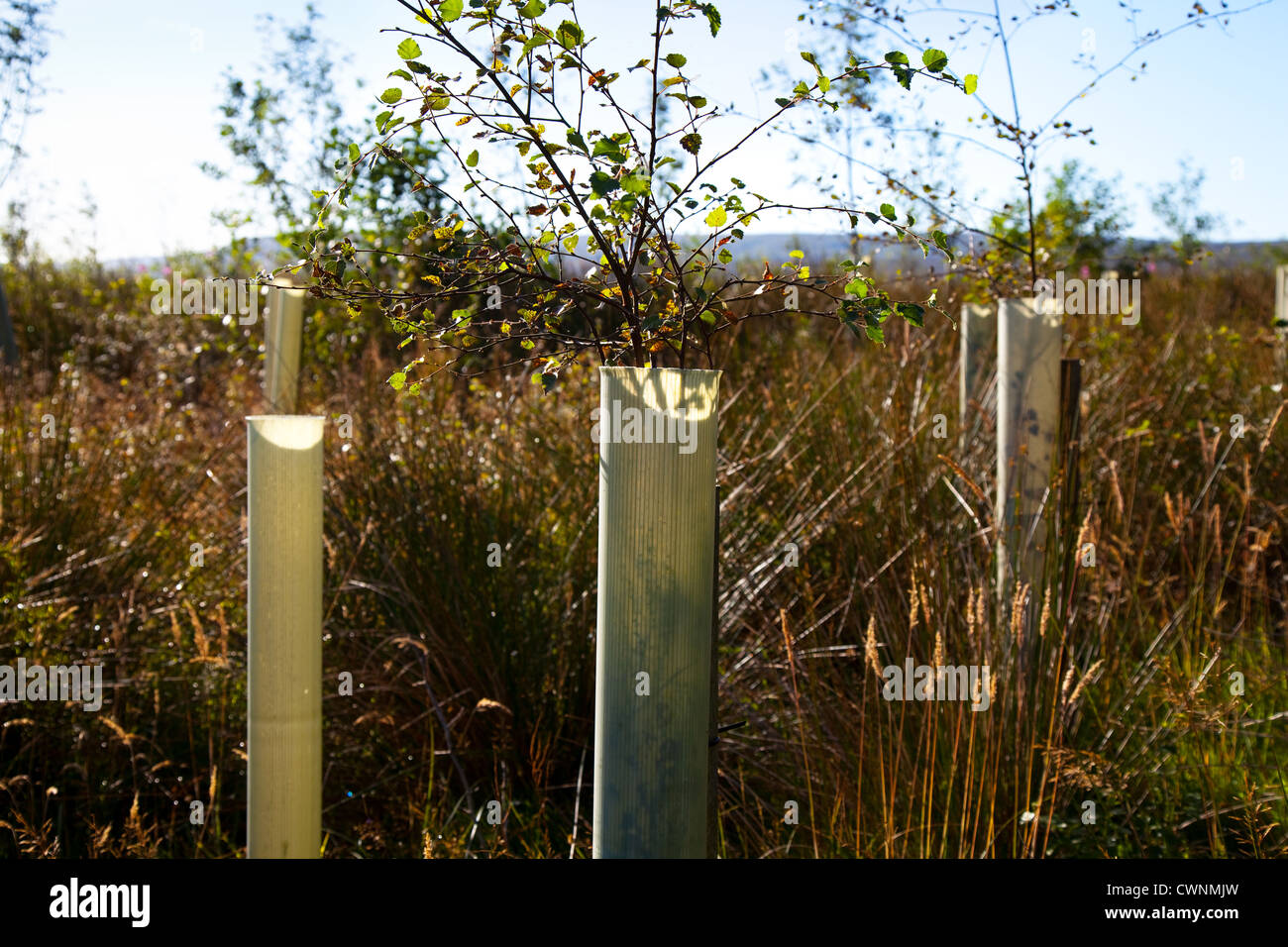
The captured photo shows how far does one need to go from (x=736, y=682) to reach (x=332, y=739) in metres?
0.94

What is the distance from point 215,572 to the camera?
301 cm

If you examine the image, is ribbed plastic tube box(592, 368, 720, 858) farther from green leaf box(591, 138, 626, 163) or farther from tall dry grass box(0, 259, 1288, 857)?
tall dry grass box(0, 259, 1288, 857)

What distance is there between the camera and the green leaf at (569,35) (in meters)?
1.21

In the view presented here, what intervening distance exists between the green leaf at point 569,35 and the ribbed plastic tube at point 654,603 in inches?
14.4

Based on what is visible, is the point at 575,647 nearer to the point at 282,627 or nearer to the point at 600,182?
the point at 282,627

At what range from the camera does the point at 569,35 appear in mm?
1216

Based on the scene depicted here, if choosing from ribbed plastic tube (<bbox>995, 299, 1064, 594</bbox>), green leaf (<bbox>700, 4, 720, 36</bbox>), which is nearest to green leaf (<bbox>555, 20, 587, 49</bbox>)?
green leaf (<bbox>700, 4, 720, 36</bbox>)

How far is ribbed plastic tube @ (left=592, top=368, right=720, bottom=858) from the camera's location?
1.22 meters

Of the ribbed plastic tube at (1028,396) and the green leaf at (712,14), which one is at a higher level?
the green leaf at (712,14)

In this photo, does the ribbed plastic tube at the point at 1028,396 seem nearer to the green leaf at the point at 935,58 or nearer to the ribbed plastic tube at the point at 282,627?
the green leaf at the point at 935,58

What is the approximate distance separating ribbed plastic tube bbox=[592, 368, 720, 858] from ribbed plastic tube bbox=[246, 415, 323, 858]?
62 centimetres

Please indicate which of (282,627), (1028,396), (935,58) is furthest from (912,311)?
(1028,396)

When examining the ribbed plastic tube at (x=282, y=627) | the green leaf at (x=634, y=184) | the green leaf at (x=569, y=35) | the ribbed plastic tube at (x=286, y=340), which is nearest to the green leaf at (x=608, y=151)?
the green leaf at (x=634, y=184)
